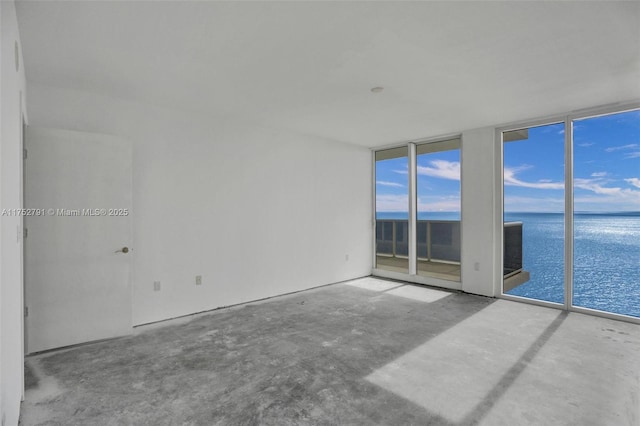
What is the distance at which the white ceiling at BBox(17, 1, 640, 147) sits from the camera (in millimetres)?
1981

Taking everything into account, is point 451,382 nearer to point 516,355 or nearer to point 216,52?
point 516,355

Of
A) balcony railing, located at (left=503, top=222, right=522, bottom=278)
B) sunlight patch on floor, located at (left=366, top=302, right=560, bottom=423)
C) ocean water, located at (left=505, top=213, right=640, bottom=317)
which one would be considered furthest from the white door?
ocean water, located at (left=505, top=213, right=640, bottom=317)

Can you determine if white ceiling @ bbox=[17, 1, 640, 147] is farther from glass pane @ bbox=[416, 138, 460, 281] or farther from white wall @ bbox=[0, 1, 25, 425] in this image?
glass pane @ bbox=[416, 138, 460, 281]

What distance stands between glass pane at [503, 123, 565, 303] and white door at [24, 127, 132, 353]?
4927 millimetres

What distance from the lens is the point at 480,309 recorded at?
13.5 feet

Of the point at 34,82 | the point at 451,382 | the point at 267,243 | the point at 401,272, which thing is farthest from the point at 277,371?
the point at 401,272

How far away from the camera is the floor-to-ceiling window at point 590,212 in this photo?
12.5ft

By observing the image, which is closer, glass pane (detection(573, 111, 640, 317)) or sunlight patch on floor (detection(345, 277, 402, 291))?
glass pane (detection(573, 111, 640, 317))

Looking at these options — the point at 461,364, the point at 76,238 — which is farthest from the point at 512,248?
the point at 76,238

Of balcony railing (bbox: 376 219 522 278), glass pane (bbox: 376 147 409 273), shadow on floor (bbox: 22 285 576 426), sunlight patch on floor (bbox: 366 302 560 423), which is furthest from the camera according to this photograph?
glass pane (bbox: 376 147 409 273)

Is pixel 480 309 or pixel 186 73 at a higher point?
pixel 186 73

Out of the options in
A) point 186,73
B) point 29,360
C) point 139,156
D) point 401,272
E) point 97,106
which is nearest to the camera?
point 29,360

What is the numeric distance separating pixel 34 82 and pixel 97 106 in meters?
0.50

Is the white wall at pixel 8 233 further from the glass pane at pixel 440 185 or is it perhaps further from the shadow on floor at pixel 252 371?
the glass pane at pixel 440 185
